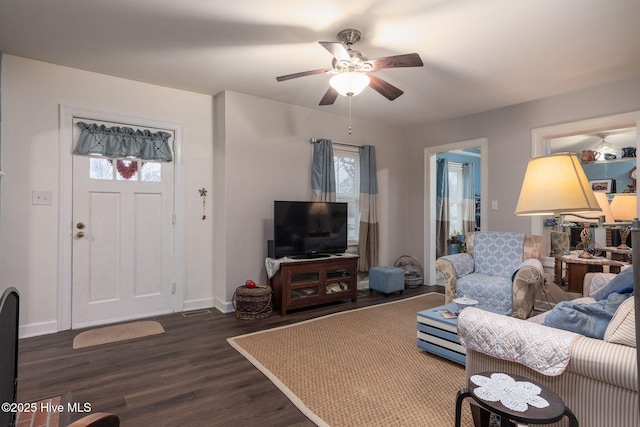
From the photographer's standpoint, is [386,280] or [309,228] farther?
[386,280]

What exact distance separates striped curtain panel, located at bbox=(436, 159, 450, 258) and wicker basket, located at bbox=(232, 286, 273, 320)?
4.00 m

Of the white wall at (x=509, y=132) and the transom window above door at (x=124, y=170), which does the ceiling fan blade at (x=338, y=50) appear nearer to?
the transom window above door at (x=124, y=170)

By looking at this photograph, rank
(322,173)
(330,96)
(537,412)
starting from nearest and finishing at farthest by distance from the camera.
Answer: (537,412), (330,96), (322,173)

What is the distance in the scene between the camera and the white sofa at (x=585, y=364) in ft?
4.46

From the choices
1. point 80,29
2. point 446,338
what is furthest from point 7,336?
point 80,29

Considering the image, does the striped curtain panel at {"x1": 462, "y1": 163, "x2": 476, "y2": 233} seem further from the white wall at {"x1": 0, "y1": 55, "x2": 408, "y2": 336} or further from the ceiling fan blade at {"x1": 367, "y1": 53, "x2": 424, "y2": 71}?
the ceiling fan blade at {"x1": 367, "y1": 53, "x2": 424, "y2": 71}

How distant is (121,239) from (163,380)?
186cm

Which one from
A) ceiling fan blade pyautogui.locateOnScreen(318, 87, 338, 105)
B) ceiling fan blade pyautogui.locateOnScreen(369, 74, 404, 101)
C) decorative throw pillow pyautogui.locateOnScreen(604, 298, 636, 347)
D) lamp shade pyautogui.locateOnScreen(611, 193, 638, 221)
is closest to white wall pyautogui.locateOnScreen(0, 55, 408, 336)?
ceiling fan blade pyautogui.locateOnScreen(318, 87, 338, 105)

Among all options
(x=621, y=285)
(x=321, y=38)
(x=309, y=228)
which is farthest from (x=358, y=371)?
(x=321, y=38)

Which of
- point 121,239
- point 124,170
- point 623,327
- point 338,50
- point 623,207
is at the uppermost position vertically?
point 338,50

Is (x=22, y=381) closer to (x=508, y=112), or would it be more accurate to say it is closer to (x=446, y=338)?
(x=446, y=338)

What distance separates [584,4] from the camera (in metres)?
2.27

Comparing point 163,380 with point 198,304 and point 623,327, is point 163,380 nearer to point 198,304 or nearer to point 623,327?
point 198,304

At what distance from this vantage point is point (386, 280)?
15.4 feet
